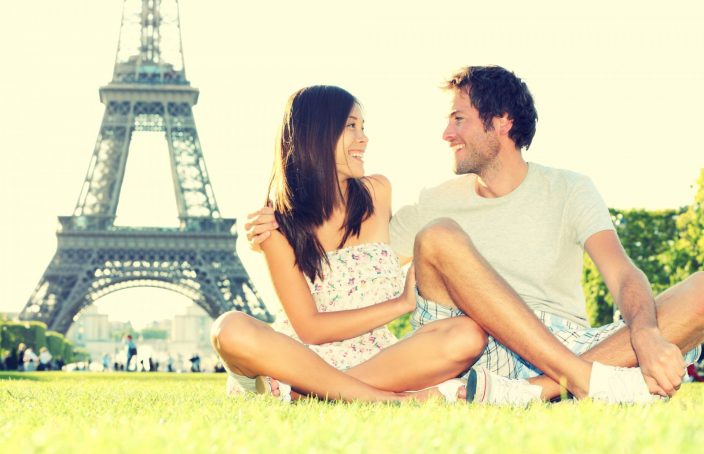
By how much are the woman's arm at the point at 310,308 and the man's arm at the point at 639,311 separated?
2.95 ft

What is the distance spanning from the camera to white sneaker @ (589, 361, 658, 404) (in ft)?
14.5

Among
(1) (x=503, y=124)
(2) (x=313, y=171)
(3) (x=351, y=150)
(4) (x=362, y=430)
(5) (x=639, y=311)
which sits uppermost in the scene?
(1) (x=503, y=124)

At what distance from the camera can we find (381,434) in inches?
112

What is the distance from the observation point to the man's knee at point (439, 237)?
15.4 ft

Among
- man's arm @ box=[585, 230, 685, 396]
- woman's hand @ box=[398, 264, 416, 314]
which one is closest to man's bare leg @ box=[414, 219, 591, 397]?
man's arm @ box=[585, 230, 685, 396]

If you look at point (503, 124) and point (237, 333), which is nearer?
point (237, 333)

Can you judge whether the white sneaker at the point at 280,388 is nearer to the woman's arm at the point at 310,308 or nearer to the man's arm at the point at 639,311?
the woman's arm at the point at 310,308

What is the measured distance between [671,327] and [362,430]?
7.30ft

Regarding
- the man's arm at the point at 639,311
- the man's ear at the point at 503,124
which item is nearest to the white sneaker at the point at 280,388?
the man's arm at the point at 639,311

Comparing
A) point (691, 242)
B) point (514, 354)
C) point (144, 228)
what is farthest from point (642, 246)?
point (514, 354)

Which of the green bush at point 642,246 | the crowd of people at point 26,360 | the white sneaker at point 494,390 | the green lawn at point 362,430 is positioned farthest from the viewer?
the crowd of people at point 26,360

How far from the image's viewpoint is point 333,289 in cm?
552

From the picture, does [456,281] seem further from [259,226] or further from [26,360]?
[26,360]

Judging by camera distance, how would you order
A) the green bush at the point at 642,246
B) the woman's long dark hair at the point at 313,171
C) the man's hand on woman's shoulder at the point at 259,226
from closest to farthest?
the man's hand on woman's shoulder at the point at 259,226
the woman's long dark hair at the point at 313,171
the green bush at the point at 642,246
